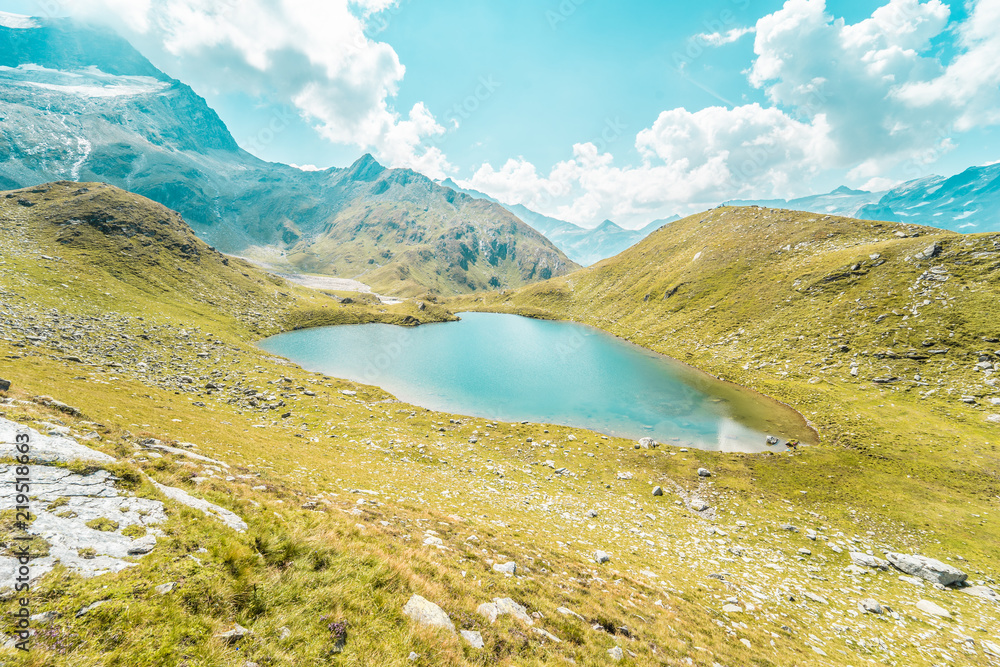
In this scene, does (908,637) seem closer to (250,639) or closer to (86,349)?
(250,639)

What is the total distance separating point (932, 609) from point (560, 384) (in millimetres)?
38246

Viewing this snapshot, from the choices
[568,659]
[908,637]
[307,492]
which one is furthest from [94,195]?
[908,637]

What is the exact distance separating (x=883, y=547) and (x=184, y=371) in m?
62.5

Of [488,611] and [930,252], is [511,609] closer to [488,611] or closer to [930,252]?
[488,611]

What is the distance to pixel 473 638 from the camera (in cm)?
782

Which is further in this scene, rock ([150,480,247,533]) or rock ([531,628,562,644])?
rock ([531,628,562,644])

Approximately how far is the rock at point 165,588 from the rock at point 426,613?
4.51 metres

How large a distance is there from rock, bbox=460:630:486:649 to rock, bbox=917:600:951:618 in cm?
2238

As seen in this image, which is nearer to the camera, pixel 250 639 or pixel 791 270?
pixel 250 639

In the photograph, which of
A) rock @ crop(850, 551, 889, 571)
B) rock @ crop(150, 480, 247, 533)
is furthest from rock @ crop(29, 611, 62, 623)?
rock @ crop(850, 551, 889, 571)

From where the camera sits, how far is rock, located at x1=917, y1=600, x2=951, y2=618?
1538cm

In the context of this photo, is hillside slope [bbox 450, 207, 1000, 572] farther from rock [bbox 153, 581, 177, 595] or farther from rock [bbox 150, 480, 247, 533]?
rock [bbox 153, 581, 177, 595]

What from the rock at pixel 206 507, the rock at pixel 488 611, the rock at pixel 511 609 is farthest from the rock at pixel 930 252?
the rock at pixel 206 507

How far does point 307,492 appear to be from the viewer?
14.8m
